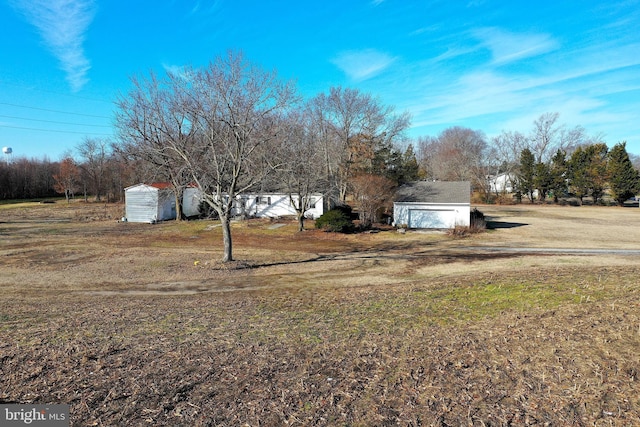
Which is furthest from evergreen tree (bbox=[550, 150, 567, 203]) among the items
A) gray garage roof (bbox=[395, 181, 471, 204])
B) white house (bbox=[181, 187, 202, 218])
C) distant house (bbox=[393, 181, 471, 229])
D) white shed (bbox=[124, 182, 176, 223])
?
white shed (bbox=[124, 182, 176, 223])

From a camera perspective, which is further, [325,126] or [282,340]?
[325,126]

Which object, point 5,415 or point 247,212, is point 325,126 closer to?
point 247,212

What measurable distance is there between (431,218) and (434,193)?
2235 millimetres

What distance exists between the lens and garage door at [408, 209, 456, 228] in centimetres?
2792

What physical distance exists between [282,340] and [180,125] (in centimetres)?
1214

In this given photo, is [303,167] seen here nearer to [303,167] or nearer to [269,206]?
[303,167]

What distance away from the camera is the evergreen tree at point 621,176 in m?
48.4

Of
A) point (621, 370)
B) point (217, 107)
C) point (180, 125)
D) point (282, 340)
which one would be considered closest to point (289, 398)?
point (282, 340)

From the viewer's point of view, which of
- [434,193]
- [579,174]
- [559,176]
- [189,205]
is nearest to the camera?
[434,193]

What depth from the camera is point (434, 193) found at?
1147 inches

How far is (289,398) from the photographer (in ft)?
13.9

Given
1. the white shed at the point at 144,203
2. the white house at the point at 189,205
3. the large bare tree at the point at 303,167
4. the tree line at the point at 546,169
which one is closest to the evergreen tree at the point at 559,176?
the tree line at the point at 546,169

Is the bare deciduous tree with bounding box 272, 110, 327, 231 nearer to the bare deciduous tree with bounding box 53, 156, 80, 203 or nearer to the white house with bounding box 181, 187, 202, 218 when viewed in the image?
the white house with bounding box 181, 187, 202, 218

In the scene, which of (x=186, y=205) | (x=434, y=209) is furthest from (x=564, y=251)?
(x=186, y=205)
